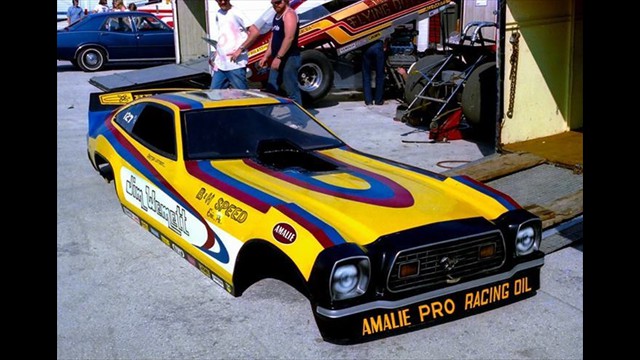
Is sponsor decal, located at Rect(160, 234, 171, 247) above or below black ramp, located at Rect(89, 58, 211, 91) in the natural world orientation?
below

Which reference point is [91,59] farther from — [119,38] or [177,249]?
[177,249]

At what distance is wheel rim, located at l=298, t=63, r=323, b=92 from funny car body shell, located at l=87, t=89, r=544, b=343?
5562 millimetres

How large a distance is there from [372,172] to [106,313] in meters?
1.88

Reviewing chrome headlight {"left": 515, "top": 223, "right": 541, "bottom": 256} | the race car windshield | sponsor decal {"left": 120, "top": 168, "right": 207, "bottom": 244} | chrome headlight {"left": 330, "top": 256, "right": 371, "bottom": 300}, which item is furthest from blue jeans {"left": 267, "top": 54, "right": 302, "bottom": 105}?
chrome headlight {"left": 330, "top": 256, "right": 371, "bottom": 300}

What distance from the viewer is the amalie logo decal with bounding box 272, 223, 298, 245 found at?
346cm

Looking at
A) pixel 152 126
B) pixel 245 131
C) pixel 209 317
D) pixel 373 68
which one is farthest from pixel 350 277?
pixel 373 68

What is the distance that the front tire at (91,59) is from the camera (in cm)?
1611

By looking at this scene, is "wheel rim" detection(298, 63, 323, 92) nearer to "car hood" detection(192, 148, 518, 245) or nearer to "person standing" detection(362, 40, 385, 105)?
"person standing" detection(362, 40, 385, 105)

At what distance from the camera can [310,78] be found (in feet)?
36.1

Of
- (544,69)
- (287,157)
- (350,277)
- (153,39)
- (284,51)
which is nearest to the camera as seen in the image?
(350,277)

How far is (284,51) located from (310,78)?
104 inches
